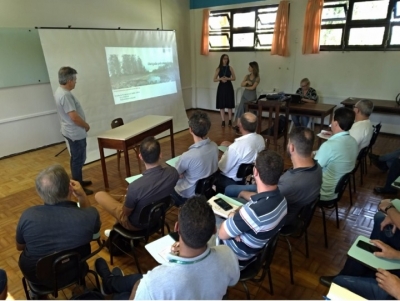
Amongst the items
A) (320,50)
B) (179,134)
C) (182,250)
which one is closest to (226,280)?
(182,250)

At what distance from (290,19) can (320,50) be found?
0.91 m

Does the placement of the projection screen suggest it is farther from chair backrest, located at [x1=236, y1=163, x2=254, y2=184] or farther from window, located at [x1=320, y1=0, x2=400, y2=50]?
window, located at [x1=320, y1=0, x2=400, y2=50]

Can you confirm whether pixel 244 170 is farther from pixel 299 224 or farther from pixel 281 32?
pixel 281 32

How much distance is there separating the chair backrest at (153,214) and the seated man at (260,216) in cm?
56

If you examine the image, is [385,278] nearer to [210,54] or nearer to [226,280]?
[226,280]

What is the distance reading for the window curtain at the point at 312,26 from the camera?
5.44m

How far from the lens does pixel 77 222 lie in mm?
1562

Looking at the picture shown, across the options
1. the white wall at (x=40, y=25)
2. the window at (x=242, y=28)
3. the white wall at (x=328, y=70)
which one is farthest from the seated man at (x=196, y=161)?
the window at (x=242, y=28)

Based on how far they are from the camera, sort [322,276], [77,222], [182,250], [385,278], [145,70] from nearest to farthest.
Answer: [182,250], [385,278], [77,222], [322,276], [145,70]

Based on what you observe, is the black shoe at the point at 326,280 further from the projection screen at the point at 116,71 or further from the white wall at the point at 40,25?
the white wall at the point at 40,25

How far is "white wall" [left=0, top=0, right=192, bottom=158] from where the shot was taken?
4.38 m

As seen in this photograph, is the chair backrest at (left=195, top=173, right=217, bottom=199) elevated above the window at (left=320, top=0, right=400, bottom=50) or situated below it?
below

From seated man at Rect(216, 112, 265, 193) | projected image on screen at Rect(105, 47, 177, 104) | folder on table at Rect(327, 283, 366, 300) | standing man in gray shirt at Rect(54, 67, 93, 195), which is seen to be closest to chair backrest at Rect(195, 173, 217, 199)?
seated man at Rect(216, 112, 265, 193)

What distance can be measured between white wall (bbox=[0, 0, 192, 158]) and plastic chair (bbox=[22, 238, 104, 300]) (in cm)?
378
